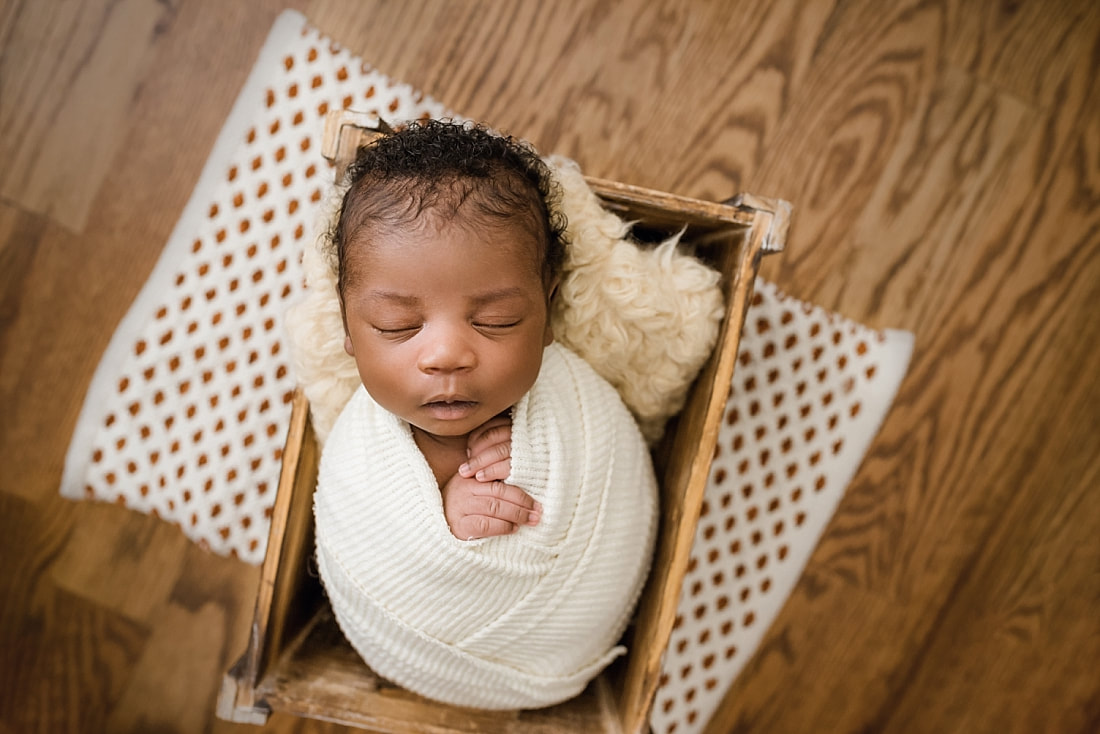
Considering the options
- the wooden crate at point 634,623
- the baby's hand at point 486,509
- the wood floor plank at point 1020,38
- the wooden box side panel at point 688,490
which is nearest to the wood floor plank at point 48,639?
the wooden crate at point 634,623

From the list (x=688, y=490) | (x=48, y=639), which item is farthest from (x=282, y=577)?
(x=48, y=639)

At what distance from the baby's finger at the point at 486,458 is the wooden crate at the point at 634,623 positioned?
0.61ft

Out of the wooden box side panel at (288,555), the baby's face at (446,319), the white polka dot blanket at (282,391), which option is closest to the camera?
the baby's face at (446,319)

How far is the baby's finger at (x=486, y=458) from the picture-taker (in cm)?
81

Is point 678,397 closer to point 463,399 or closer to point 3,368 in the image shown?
point 463,399

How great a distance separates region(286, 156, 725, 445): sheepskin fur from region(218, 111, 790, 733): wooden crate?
3 cm

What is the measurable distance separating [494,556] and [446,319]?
Result: 25 cm

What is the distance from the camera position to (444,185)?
711 millimetres

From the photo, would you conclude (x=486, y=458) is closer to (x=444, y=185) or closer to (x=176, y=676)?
(x=444, y=185)

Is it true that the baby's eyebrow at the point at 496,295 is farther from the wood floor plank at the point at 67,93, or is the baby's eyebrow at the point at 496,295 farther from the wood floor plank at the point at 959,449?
the wood floor plank at the point at 67,93

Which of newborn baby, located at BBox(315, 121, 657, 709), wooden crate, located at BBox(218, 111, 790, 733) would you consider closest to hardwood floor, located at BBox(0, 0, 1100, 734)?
wooden crate, located at BBox(218, 111, 790, 733)

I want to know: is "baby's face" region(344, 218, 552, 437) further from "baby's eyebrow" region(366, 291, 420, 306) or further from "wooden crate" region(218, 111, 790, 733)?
"wooden crate" region(218, 111, 790, 733)

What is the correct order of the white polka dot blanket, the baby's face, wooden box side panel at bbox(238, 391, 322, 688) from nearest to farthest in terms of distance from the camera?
the baby's face < wooden box side panel at bbox(238, 391, 322, 688) < the white polka dot blanket

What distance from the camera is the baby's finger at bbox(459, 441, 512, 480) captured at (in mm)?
811
